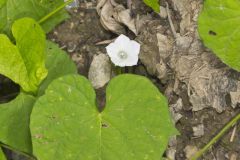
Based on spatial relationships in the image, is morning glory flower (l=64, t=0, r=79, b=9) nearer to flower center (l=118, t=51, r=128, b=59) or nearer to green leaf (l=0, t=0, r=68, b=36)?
green leaf (l=0, t=0, r=68, b=36)

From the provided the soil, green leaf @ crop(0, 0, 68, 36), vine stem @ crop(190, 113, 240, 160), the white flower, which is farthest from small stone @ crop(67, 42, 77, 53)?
vine stem @ crop(190, 113, 240, 160)

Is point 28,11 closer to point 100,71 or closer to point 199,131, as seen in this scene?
point 100,71

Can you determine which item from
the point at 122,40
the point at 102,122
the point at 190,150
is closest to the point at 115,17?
the point at 122,40

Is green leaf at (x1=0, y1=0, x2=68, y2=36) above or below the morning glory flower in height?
above

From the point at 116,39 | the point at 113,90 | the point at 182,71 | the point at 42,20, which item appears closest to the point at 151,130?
the point at 113,90

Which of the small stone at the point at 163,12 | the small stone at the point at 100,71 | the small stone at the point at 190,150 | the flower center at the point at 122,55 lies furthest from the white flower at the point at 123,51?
the small stone at the point at 190,150

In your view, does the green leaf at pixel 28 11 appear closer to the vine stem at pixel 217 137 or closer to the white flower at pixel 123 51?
the white flower at pixel 123 51

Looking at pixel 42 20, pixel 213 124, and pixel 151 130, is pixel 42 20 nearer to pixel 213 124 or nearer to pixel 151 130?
pixel 151 130
